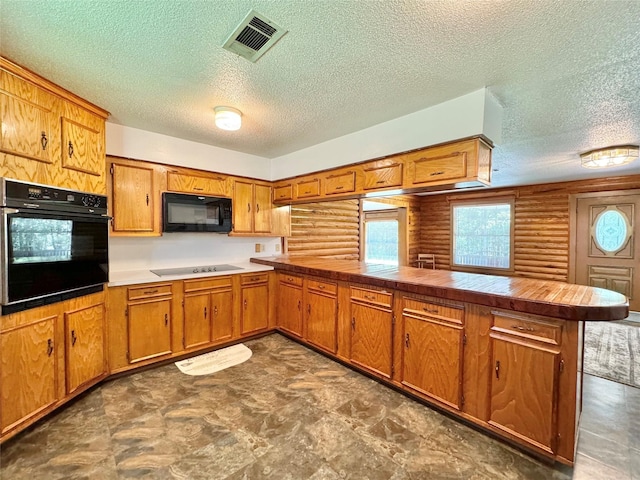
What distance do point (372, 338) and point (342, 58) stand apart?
2.24 meters

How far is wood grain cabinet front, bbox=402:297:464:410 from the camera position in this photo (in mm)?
2049

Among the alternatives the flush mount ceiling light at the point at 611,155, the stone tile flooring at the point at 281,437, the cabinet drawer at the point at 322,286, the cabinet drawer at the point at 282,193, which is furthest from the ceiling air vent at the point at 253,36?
the flush mount ceiling light at the point at 611,155

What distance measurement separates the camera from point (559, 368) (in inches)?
64.6

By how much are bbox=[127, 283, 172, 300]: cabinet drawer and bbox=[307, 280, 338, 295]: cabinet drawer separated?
1478mm

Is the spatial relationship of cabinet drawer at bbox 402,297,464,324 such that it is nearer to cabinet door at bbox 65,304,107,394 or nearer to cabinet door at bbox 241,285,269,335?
cabinet door at bbox 241,285,269,335

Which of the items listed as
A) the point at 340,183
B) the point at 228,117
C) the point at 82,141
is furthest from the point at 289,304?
the point at 82,141

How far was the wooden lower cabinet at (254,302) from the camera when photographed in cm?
350

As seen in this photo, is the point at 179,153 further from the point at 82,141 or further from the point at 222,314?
the point at 222,314

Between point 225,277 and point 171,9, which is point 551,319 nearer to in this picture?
point 171,9

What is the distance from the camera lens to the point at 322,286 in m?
3.12

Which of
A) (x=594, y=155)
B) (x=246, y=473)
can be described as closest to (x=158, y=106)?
(x=246, y=473)

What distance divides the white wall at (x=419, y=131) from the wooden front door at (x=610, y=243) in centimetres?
442

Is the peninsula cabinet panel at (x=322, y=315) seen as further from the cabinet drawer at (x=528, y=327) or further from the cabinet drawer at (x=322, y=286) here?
the cabinet drawer at (x=528, y=327)

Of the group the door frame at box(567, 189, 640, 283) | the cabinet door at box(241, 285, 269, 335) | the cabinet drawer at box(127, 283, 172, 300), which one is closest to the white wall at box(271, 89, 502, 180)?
the cabinet door at box(241, 285, 269, 335)
